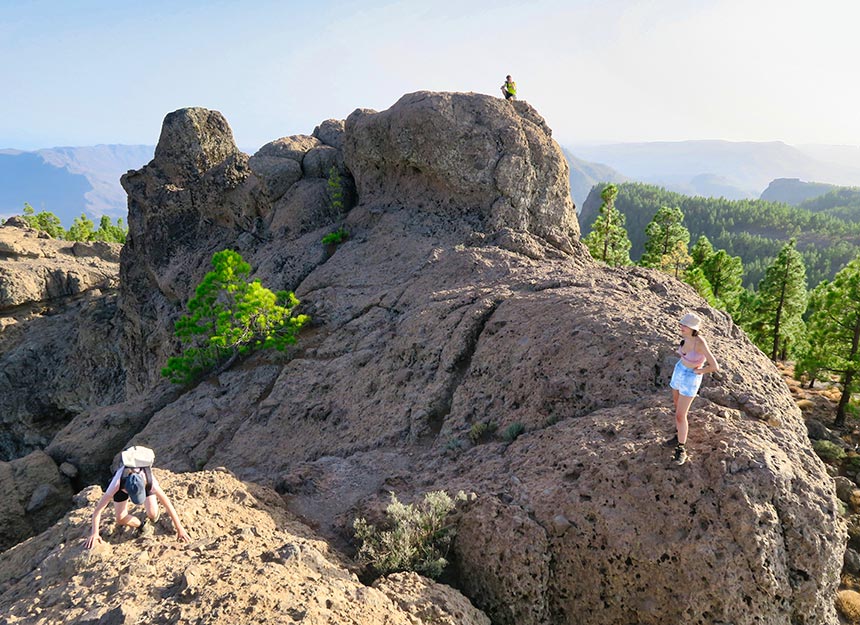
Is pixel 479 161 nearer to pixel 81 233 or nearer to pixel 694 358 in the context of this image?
pixel 694 358

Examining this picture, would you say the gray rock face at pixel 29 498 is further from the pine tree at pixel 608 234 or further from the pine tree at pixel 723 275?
the pine tree at pixel 723 275

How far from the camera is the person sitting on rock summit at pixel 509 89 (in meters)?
26.5

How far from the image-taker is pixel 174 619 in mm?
5836

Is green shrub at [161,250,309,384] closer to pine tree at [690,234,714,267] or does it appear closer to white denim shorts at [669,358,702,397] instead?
white denim shorts at [669,358,702,397]

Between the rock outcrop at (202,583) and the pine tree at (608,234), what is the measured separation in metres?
43.1

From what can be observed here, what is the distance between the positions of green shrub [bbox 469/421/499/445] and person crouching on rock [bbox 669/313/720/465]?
4279 mm

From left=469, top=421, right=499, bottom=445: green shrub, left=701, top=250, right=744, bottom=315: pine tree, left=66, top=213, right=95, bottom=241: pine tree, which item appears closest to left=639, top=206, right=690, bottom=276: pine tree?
left=701, top=250, right=744, bottom=315: pine tree

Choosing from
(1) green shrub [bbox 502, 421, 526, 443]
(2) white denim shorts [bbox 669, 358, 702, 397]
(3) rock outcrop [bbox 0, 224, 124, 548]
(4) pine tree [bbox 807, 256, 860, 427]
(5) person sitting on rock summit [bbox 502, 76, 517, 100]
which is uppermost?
(5) person sitting on rock summit [bbox 502, 76, 517, 100]

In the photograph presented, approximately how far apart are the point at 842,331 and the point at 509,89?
2439cm

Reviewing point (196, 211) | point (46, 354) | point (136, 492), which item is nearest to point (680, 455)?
point (136, 492)

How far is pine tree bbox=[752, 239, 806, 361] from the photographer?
128 ft

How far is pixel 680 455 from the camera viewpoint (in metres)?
8.09

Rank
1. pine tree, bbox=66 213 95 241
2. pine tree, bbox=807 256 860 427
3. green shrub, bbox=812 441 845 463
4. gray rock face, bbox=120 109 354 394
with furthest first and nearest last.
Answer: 1. pine tree, bbox=66 213 95 241
2. gray rock face, bbox=120 109 354 394
3. pine tree, bbox=807 256 860 427
4. green shrub, bbox=812 441 845 463

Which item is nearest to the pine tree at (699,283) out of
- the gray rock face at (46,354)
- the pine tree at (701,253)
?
the pine tree at (701,253)
